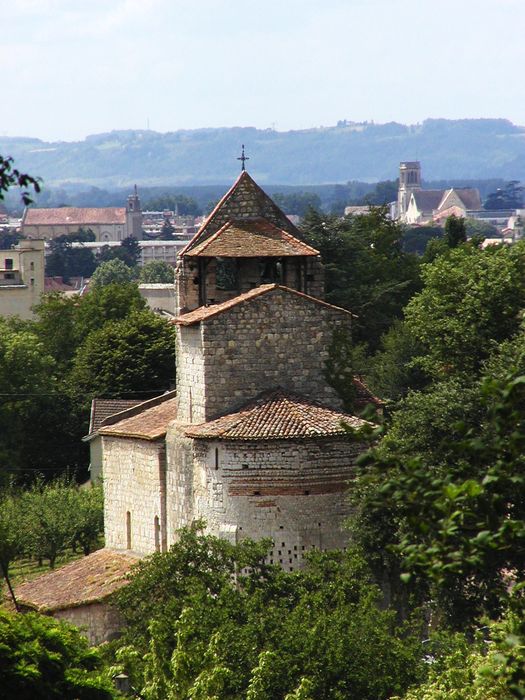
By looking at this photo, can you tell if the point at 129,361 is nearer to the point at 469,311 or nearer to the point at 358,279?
the point at 358,279

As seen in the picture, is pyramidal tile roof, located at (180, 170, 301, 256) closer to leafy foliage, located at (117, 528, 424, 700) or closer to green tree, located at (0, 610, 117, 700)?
leafy foliage, located at (117, 528, 424, 700)

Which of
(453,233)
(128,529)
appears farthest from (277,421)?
(453,233)

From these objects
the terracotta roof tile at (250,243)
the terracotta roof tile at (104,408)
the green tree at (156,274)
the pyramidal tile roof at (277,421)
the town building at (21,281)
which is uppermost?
the terracotta roof tile at (250,243)

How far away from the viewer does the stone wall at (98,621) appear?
3806 cm

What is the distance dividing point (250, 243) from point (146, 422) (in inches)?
179

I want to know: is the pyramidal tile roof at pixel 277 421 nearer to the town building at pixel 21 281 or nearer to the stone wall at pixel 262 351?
the stone wall at pixel 262 351

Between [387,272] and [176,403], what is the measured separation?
3336 centimetres

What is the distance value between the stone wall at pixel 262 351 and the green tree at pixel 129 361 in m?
27.0

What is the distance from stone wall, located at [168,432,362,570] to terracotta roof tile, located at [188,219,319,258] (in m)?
4.22

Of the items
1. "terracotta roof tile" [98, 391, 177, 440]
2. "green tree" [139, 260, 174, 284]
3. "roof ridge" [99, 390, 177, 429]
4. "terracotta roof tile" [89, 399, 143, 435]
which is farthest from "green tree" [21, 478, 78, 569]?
"green tree" [139, 260, 174, 284]

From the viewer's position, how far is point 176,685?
30.8 metres

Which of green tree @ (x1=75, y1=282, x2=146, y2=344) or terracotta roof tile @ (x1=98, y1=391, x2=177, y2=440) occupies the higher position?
terracotta roof tile @ (x1=98, y1=391, x2=177, y2=440)

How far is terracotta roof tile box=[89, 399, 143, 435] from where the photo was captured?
59.3 metres

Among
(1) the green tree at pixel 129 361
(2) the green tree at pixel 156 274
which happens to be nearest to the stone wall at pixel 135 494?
(1) the green tree at pixel 129 361
